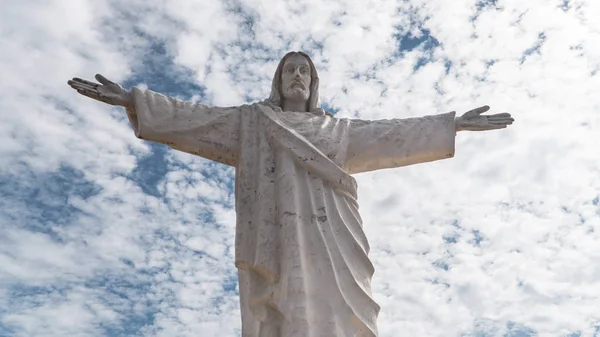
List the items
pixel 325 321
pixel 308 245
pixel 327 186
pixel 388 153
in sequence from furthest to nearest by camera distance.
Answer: pixel 388 153, pixel 327 186, pixel 308 245, pixel 325 321

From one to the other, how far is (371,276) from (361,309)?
0.55 metres

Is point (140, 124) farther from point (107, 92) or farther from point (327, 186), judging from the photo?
point (327, 186)

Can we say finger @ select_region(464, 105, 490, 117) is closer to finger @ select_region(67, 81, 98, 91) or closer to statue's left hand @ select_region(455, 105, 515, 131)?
statue's left hand @ select_region(455, 105, 515, 131)

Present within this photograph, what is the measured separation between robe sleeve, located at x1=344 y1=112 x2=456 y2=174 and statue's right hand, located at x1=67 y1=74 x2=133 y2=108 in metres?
2.85

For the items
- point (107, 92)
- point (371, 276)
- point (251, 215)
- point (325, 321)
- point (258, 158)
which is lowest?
point (325, 321)

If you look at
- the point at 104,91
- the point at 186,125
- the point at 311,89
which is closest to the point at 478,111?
the point at 311,89

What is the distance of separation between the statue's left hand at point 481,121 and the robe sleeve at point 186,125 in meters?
2.90

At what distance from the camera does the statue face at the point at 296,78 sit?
9.70 meters

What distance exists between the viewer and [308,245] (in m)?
8.02

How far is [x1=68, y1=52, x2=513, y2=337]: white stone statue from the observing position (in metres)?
7.70

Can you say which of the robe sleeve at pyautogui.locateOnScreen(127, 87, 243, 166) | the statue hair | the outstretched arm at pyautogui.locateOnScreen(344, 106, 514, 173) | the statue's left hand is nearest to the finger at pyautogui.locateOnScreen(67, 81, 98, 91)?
the robe sleeve at pyautogui.locateOnScreen(127, 87, 243, 166)

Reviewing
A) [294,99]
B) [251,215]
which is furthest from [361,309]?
[294,99]

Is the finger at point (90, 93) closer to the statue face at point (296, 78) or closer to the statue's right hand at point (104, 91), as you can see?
the statue's right hand at point (104, 91)

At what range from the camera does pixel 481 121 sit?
927 centimetres
